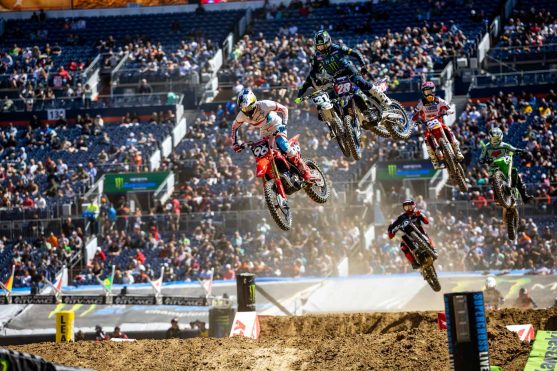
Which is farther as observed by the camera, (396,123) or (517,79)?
(517,79)

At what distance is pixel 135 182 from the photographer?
134 ft

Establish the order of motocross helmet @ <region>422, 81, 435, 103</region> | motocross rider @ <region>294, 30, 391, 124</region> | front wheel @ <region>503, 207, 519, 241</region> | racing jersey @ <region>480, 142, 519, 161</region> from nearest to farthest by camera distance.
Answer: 1. motocross rider @ <region>294, 30, 391, 124</region>
2. motocross helmet @ <region>422, 81, 435, 103</region>
3. racing jersey @ <region>480, 142, 519, 161</region>
4. front wheel @ <region>503, 207, 519, 241</region>

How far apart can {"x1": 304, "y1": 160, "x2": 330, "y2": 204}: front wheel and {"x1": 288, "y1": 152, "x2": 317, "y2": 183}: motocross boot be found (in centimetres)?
18

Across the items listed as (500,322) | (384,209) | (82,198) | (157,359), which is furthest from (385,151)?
(157,359)

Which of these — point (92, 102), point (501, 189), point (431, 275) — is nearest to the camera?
point (501, 189)

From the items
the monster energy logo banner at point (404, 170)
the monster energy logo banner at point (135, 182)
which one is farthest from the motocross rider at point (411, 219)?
the monster energy logo banner at point (135, 182)

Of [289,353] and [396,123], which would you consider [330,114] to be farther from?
[289,353]

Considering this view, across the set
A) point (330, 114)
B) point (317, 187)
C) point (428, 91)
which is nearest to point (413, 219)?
point (317, 187)

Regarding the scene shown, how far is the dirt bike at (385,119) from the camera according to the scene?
68.8 feet

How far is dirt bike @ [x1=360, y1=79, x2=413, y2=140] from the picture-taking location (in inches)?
826

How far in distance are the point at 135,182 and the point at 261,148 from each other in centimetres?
2254

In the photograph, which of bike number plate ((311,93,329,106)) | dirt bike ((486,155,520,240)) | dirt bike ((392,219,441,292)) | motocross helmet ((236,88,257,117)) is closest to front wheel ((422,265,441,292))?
dirt bike ((392,219,441,292))

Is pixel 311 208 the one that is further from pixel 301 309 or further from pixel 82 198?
pixel 82 198

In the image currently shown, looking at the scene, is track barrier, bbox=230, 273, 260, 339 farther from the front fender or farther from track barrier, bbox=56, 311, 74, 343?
the front fender
